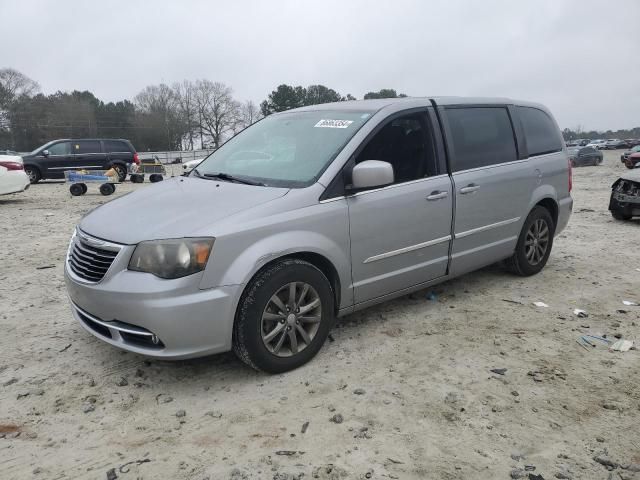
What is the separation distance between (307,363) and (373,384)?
511 millimetres

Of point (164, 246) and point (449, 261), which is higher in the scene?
point (164, 246)

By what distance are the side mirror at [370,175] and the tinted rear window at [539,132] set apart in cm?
243

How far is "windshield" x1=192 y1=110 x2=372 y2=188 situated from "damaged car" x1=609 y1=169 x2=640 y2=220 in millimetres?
6957

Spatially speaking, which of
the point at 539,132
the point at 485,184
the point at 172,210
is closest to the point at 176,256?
the point at 172,210

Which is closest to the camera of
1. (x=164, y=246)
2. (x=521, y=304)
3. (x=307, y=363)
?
(x=164, y=246)

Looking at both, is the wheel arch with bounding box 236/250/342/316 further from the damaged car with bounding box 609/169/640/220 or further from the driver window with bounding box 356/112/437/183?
the damaged car with bounding box 609/169/640/220

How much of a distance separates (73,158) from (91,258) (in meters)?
18.4

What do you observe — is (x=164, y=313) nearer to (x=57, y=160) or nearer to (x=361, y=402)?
(x=361, y=402)

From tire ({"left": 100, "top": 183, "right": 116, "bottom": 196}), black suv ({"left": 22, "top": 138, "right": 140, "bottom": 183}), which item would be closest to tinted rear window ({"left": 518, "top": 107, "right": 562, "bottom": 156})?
tire ({"left": 100, "top": 183, "right": 116, "bottom": 196})

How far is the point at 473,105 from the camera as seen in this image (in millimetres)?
4805

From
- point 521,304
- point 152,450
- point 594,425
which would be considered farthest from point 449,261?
point 152,450

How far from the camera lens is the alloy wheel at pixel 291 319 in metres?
3.27

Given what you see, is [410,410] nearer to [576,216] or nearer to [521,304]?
[521,304]

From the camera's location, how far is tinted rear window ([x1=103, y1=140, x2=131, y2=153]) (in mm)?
20359
